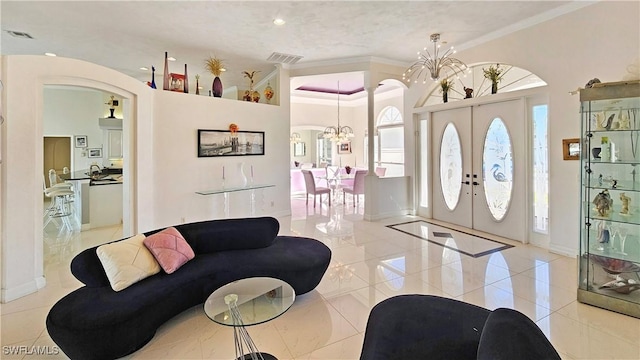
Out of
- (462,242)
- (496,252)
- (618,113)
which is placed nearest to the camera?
(618,113)

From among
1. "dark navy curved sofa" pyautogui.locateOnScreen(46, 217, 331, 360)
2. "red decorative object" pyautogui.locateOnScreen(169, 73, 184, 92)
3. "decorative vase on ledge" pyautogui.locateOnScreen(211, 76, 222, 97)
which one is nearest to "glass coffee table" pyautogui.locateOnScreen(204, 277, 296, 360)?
"dark navy curved sofa" pyautogui.locateOnScreen(46, 217, 331, 360)

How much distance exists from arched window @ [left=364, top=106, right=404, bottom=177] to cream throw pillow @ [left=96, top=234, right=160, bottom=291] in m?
7.97

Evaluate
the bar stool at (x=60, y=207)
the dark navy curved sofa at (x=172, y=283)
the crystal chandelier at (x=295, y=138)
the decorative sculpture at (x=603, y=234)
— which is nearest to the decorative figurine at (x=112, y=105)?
the bar stool at (x=60, y=207)

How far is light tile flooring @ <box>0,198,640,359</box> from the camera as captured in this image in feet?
7.57

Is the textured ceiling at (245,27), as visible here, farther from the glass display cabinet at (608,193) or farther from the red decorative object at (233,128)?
the glass display cabinet at (608,193)

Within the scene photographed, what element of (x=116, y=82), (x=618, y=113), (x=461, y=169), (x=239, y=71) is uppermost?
(x=239, y=71)

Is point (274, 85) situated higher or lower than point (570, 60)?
higher

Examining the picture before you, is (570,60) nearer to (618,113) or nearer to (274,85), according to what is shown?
(618,113)

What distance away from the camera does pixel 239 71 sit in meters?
7.14

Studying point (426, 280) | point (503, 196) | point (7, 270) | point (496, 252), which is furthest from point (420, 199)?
point (7, 270)

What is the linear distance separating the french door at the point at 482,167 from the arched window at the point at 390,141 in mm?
3486

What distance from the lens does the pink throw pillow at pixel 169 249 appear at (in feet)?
8.75

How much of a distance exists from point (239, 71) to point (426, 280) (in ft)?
19.9

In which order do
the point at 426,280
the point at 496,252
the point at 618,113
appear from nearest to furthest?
the point at 618,113 → the point at 426,280 → the point at 496,252
